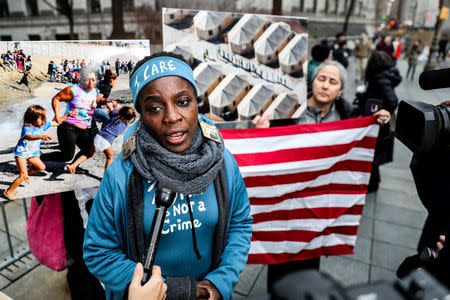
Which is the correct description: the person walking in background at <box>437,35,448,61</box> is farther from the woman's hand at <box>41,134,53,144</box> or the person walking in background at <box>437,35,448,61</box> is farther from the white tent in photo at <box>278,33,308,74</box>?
the woman's hand at <box>41,134,53,144</box>

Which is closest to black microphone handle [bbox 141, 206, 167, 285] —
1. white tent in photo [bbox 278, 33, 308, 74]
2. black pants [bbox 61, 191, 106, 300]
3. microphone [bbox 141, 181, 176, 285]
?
microphone [bbox 141, 181, 176, 285]

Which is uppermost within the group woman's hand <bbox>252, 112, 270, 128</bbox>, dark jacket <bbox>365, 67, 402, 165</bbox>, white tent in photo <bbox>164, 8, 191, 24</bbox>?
white tent in photo <bbox>164, 8, 191, 24</bbox>

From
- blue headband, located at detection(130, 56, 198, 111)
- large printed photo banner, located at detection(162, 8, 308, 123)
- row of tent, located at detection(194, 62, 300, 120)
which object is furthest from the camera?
row of tent, located at detection(194, 62, 300, 120)

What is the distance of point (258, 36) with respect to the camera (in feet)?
8.11

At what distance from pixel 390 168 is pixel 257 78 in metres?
4.79

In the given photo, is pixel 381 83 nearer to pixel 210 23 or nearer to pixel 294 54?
pixel 294 54

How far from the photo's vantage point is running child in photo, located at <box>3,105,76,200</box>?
1.85 metres

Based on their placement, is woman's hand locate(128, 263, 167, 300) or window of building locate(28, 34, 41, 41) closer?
woman's hand locate(128, 263, 167, 300)

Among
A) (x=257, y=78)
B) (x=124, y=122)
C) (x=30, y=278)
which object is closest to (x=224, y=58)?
(x=257, y=78)

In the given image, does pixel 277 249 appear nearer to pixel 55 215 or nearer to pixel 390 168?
pixel 55 215

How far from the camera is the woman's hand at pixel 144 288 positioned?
1.17 m

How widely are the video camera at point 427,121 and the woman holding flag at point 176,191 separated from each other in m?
0.87

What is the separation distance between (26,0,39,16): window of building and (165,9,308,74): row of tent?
122cm

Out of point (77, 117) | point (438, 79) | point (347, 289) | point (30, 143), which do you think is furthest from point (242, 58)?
point (347, 289)
